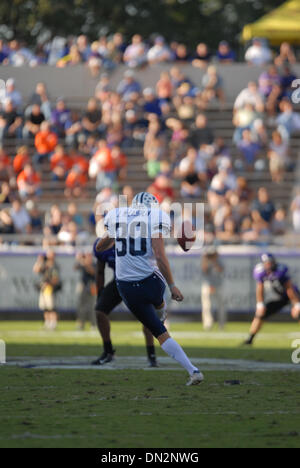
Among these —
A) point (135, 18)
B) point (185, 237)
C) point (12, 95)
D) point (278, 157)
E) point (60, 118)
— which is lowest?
point (185, 237)

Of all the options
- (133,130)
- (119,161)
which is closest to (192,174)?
(119,161)

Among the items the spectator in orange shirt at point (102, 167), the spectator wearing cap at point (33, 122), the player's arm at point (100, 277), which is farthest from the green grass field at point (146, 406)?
the spectator wearing cap at point (33, 122)

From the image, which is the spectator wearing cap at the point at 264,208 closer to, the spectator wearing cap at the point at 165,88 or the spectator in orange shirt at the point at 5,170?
the spectator wearing cap at the point at 165,88

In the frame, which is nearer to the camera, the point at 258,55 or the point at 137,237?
the point at 137,237

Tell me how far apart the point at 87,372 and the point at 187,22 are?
2928 centimetres

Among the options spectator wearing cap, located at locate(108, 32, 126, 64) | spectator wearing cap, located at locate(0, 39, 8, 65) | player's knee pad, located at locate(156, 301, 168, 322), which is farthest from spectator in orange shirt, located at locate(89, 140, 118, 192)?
player's knee pad, located at locate(156, 301, 168, 322)

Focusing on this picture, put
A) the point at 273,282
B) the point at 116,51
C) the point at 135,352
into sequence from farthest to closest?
the point at 116,51, the point at 273,282, the point at 135,352

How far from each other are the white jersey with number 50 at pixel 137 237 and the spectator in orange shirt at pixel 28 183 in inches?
546

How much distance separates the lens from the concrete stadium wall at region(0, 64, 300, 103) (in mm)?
27734

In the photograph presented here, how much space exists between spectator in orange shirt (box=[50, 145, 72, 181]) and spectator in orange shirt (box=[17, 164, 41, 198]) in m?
0.54

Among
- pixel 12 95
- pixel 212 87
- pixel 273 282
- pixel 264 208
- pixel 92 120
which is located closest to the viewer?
pixel 273 282

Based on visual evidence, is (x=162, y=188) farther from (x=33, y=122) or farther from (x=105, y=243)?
(x=105, y=243)

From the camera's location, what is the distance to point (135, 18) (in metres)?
38.8

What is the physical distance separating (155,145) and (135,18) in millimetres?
14951
